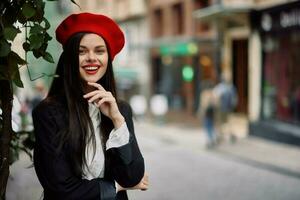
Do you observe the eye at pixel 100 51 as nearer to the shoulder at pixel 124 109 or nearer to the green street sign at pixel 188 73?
the shoulder at pixel 124 109

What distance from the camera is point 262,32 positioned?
18438 mm

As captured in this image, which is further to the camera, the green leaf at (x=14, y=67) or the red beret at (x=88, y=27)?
the red beret at (x=88, y=27)

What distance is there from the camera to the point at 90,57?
8.56ft

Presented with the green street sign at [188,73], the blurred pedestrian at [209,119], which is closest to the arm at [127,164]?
the blurred pedestrian at [209,119]

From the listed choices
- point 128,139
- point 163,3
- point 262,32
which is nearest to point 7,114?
point 128,139

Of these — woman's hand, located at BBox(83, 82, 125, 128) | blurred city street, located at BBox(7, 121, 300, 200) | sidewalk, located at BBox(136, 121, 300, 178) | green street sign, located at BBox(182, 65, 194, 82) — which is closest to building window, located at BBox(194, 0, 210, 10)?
green street sign, located at BBox(182, 65, 194, 82)

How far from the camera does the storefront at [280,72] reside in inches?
655

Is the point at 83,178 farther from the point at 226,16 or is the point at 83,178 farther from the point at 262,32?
the point at 226,16

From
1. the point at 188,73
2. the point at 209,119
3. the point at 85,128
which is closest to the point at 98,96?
the point at 85,128

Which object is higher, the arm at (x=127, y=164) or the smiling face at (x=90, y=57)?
the smiling face at (x=90, y=57)

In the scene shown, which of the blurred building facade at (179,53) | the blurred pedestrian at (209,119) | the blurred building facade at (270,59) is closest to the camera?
the blurred pedestrian at (209,119)

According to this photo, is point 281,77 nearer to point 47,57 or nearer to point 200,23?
point 200,23

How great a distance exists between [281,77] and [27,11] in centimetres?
1591

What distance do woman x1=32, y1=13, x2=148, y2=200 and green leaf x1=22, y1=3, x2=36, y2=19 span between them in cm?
20
